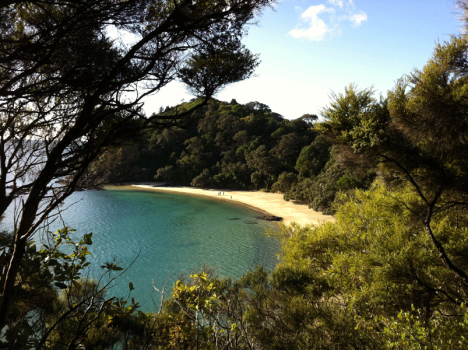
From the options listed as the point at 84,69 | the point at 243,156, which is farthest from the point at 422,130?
the point at 243,156

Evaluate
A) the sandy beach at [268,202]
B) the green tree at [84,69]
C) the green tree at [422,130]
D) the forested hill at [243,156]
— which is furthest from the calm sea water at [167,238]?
the forested hill at [243,156]

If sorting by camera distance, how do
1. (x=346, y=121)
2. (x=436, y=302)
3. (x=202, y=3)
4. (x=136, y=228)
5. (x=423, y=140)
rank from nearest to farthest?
(x=202, y=3), (x=423, y=140), (x=436, y=302), (x=346, y=121), (x=136, y=228)

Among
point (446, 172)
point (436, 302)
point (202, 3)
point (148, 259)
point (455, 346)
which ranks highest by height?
point (202, 3)

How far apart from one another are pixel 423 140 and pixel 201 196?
33932mm

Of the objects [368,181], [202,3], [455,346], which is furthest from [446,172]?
[368,181]

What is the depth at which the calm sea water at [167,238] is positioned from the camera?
1356cm

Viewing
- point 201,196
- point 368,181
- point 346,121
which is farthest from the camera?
point 201,196

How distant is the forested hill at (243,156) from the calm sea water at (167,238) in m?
8.70

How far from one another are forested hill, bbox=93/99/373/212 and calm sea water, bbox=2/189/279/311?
8.70 meters

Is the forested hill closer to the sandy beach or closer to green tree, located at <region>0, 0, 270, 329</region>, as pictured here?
the sandy beach

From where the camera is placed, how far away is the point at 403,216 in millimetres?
7422

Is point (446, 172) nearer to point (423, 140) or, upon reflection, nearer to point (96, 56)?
point (423, 140)

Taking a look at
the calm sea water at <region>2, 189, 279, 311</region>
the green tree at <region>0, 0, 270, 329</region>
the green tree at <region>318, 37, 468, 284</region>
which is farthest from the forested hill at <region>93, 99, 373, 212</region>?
the green tree at <region>0, 0, 270, 329</region>

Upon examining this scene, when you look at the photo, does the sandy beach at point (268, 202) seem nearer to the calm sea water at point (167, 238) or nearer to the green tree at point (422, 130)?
the calm sea water at point (167, 238)
